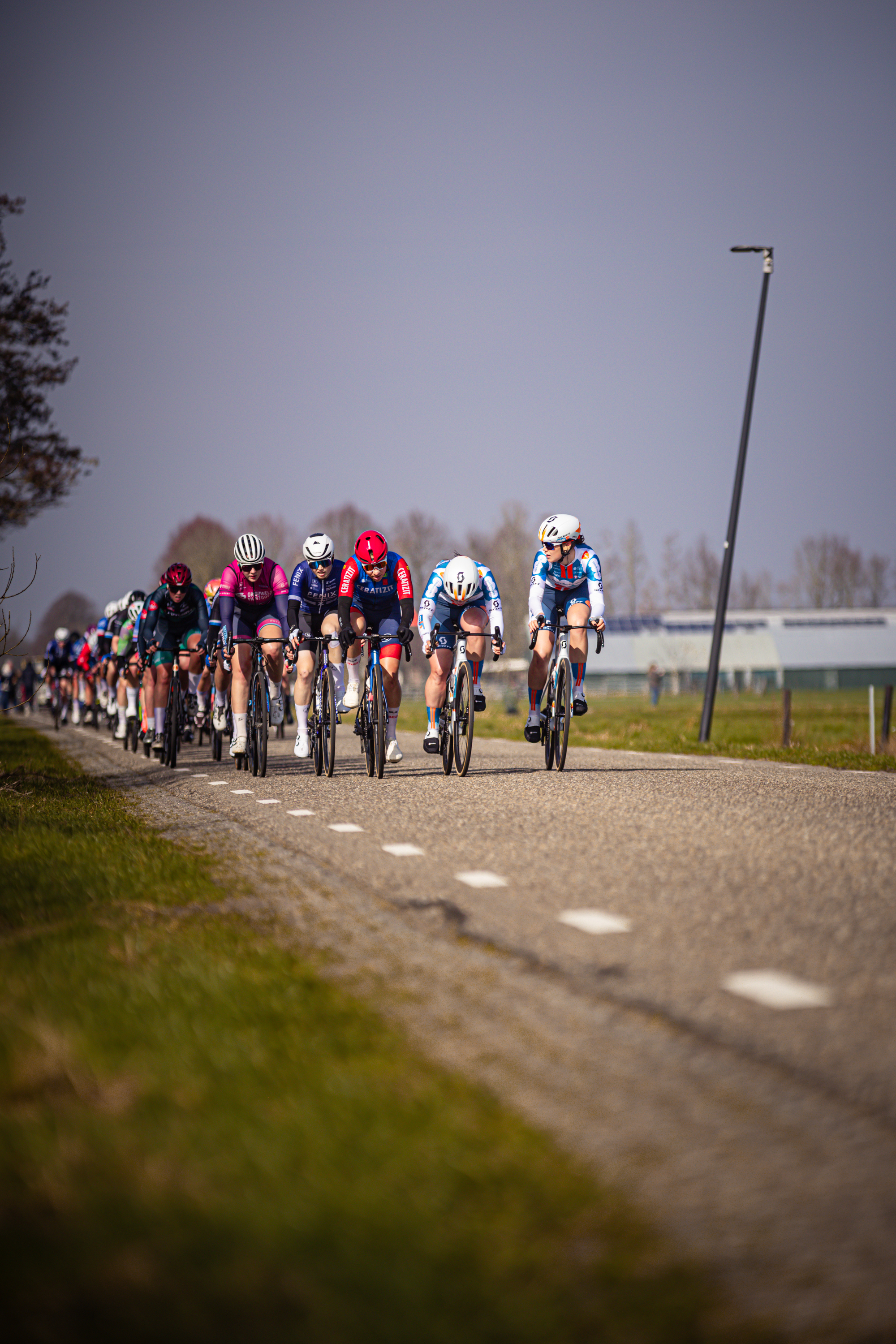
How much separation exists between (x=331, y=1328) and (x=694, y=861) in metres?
4.31

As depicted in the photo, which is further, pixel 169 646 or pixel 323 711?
pixel 169 646

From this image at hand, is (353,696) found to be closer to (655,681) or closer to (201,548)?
(655,681)

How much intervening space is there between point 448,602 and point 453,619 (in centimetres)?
17

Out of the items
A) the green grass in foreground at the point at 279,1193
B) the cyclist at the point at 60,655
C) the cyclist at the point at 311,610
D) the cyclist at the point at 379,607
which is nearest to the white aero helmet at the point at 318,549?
the cyclist at the point at 311,610

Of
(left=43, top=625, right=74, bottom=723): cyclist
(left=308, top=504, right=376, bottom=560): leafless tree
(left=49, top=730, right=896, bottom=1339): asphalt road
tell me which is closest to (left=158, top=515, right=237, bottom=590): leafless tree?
(left=308, top=504, right=376, bottom=560): leafless tree

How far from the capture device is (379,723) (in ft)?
37.4

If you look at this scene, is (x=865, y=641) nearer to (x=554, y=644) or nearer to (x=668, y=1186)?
(x=554, y=644)

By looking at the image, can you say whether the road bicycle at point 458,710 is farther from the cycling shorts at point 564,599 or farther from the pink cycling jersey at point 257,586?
the pink cycling jersey at point 257,586

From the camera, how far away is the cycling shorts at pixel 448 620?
11766 mm

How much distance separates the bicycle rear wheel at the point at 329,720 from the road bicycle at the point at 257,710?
24.0 inches

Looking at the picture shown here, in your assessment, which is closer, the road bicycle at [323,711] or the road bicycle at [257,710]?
the road bicycle at [323,711]

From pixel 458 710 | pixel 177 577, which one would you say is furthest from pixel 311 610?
pixel 177 577

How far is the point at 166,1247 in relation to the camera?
192 centimetres

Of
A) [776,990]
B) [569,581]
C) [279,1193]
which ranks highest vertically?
[569,581]
